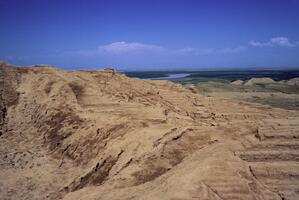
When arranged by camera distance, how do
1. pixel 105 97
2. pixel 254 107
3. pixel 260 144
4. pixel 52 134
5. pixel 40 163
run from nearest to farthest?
1. pixel 260 144
2. pixel 40 163
3. pixel 52 134
4. pixel 105 97
5. pixel 254 107

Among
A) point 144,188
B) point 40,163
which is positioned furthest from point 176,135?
point 40,163

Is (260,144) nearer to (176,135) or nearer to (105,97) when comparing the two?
(176,135)

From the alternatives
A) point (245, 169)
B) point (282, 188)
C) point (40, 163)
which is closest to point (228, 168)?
point (245, 169)

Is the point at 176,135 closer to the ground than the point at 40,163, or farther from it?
farther from it

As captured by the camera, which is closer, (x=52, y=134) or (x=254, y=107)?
(x=52, y=134)

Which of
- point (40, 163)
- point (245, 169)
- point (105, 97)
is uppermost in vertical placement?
point (105, 97)

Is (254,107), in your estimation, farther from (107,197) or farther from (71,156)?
(107,197)

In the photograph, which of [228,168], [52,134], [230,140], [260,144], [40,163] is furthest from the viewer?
[52,134]
